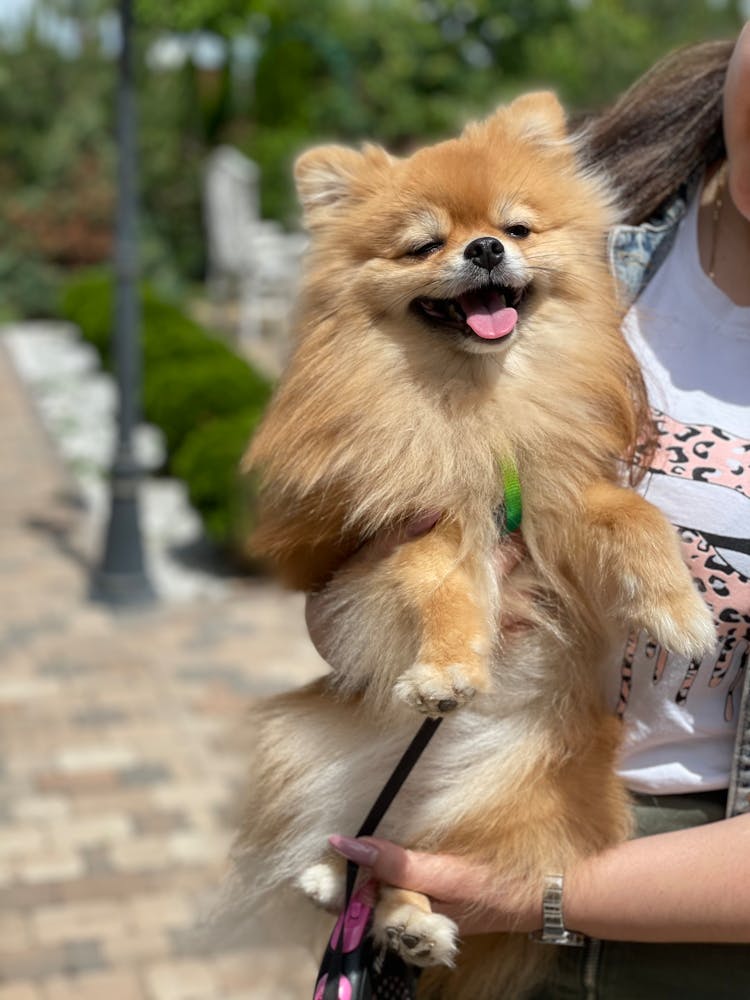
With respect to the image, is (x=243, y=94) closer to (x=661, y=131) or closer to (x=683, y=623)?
(x=661, y=131)

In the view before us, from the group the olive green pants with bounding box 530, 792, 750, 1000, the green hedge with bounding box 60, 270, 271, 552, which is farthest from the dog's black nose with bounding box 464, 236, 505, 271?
the green hedge with bounding box 60, 270, 271, 552

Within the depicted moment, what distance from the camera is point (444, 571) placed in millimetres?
1778

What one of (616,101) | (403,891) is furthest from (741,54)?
(403,891)

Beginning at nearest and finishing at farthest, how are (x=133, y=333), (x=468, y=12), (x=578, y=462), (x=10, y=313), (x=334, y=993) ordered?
(x=334, y=993), (x=578, y=462), (x=133, y=333), (x=10, y=313), (x=468, y=12)

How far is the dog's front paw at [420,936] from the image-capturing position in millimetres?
1660

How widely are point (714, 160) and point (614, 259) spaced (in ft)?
0.87

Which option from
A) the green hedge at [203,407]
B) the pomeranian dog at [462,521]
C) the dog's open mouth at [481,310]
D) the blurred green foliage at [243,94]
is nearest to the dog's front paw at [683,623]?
the pomeranian dog at [462,521]

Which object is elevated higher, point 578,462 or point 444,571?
point 578,462

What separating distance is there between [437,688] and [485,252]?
615 mm

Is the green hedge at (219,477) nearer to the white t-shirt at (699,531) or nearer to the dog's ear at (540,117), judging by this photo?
the dog's ear at (540,117)

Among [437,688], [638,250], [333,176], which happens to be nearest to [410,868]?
[437,688]

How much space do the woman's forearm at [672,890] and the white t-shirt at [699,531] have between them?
0.33ft

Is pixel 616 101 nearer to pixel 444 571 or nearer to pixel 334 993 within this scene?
pixel 444 571

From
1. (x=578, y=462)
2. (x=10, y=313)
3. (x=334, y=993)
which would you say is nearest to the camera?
(x=334, y=993)
